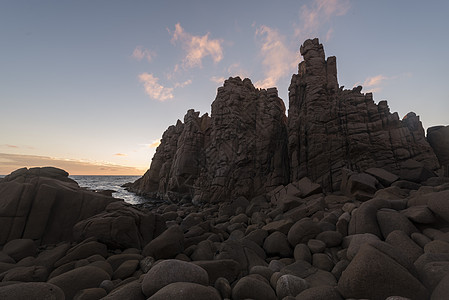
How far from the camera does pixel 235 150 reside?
2666 cm

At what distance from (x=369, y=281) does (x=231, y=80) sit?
30379 mm

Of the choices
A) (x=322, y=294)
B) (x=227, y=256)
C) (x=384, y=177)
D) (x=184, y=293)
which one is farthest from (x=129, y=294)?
(x=384, y=177)

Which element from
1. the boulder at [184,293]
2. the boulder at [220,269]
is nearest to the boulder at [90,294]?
the boulder at [184,293]

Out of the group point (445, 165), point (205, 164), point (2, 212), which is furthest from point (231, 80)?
point (2, 212)

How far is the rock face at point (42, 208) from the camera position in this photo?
7.05m

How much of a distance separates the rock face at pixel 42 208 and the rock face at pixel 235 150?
18.0 metres

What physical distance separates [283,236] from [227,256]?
256 centimetres

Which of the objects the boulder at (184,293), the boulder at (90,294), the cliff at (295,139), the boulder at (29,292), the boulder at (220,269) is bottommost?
the boulder at (90,294)

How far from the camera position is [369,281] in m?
3.50

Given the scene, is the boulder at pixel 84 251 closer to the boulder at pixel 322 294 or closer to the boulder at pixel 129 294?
the boulder at pixel 129 294

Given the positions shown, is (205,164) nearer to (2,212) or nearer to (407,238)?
(2,212)

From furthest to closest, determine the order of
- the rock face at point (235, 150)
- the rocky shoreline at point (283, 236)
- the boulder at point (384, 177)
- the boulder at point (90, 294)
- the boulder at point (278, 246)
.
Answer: the rock face at point (235, 150)
the boulder at point (384, 177)
the boulder at point (278, 246)
the boulder at point (90, 294)
the rocky shoreline at point (283, 236)

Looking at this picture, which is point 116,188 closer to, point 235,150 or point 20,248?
point 235,150

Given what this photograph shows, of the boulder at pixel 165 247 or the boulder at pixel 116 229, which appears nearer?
the boulder at pixel 165 247
